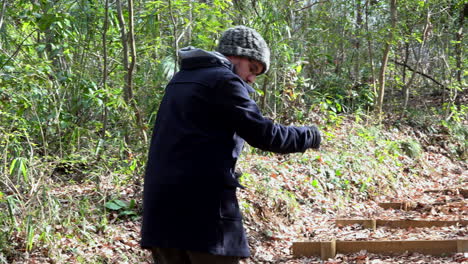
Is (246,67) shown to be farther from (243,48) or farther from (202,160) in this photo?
(202,160)

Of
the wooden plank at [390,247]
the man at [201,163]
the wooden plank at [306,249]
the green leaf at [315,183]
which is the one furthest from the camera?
the green leaf at [315,183]

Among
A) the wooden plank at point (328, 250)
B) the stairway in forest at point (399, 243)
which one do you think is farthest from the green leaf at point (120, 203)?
the wooden plank at point (328, 250)

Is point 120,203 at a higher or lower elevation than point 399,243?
higher

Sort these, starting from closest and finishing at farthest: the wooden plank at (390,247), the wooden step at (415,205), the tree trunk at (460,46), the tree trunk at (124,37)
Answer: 1. the wooden plank at (390,247)
2. the tree trunk at (124,37)
3. the wooden step at (415,205)
4. the tree trunk at (460,46)

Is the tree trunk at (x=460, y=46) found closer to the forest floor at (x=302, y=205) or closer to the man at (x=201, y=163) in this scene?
the forest floor at (x=302, y=205)

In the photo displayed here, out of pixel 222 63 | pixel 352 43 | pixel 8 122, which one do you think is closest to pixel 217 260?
pixel 222 63

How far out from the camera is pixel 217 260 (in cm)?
252

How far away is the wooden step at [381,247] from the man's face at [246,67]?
3024 mm

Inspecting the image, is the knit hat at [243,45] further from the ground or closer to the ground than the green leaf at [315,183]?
further from the ground

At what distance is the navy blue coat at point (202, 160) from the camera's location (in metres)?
2.47

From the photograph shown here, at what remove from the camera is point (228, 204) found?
253 centimetres

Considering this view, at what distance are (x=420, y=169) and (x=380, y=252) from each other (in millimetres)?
6955

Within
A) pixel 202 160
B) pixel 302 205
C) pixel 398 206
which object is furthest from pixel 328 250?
pixel 202 160

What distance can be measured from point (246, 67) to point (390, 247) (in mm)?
3199
